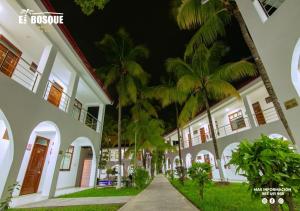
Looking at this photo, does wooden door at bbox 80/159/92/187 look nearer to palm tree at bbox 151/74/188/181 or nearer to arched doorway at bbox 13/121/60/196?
arched doorway at bbox 13/121/60/196

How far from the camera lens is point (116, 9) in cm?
837

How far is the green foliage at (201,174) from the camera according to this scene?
19.2 ft

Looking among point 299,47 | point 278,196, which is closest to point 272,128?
point 299,47

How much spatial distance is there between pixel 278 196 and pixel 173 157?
83.3ft

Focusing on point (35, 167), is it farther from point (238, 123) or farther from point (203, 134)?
point (203, 134)

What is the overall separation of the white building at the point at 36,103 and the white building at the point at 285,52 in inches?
252

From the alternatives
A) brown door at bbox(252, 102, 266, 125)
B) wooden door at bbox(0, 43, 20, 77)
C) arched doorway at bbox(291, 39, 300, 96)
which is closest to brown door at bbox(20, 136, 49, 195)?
wooden door at bbox(0, 43, 20, 77)

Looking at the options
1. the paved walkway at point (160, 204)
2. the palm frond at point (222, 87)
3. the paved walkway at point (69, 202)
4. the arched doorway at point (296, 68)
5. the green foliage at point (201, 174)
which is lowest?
the paved walkway at point (160, 204)

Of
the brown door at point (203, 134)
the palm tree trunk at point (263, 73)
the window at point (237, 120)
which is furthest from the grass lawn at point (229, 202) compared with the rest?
the brown door at point (203, 134)

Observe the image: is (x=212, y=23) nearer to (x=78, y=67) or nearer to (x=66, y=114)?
(x=78, y=67)

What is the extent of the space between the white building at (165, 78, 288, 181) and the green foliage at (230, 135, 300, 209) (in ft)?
19.4

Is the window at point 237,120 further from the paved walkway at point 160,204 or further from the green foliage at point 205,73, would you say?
the paved walkway at point 160,204

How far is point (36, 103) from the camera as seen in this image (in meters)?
5.81

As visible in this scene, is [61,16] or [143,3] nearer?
Answer: [61,16]
